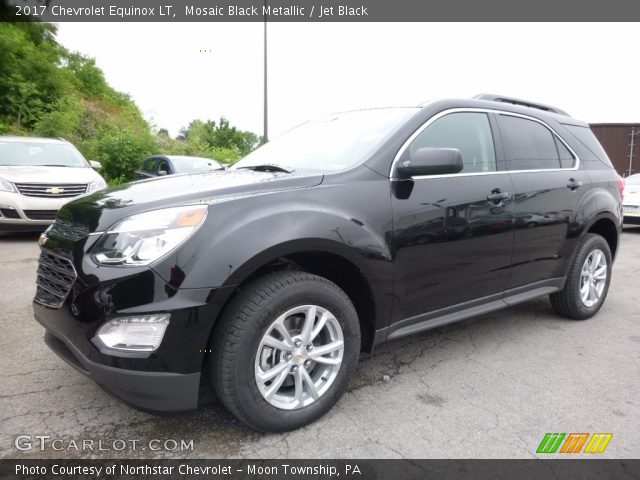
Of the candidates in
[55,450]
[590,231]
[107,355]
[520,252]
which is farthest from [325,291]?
[590,231]

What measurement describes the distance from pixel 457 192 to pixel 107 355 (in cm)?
206

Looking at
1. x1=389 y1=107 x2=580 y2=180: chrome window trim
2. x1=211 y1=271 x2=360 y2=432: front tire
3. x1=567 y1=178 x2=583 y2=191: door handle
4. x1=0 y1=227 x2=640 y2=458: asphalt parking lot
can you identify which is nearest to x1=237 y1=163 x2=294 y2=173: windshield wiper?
x1=389 y1=107 x2=580 y2=180: chrome window trim

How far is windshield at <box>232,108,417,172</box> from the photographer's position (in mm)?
2764

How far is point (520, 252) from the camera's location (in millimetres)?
3219

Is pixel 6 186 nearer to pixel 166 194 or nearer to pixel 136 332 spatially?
pixel 166 194

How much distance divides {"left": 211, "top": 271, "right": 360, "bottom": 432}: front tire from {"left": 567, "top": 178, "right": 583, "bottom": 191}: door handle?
225 cm

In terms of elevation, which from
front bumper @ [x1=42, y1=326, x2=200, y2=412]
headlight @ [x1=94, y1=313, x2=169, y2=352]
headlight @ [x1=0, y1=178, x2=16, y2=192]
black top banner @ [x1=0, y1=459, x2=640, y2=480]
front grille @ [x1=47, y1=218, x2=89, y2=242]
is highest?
headlight @ [x1=0, y1=178, x2=16, y2=192]

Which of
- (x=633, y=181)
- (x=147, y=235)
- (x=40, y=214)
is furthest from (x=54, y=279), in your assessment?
(x=633, y=181)

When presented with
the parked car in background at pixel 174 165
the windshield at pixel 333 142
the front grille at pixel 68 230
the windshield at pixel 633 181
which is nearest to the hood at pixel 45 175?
the parked car in background at pixel 174 165

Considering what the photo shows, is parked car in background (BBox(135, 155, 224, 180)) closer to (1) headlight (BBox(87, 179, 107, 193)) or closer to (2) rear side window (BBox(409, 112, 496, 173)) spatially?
(1) headlight (BBox(87, 179, 107, 193))

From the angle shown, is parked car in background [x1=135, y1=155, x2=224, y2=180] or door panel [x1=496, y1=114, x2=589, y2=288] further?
parked car in background [x1=135, y1=155, x2=224, y2=180]

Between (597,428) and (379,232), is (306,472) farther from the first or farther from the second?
(597,428)

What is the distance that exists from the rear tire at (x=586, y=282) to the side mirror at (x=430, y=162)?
1856 mm

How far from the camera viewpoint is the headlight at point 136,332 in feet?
6.31
